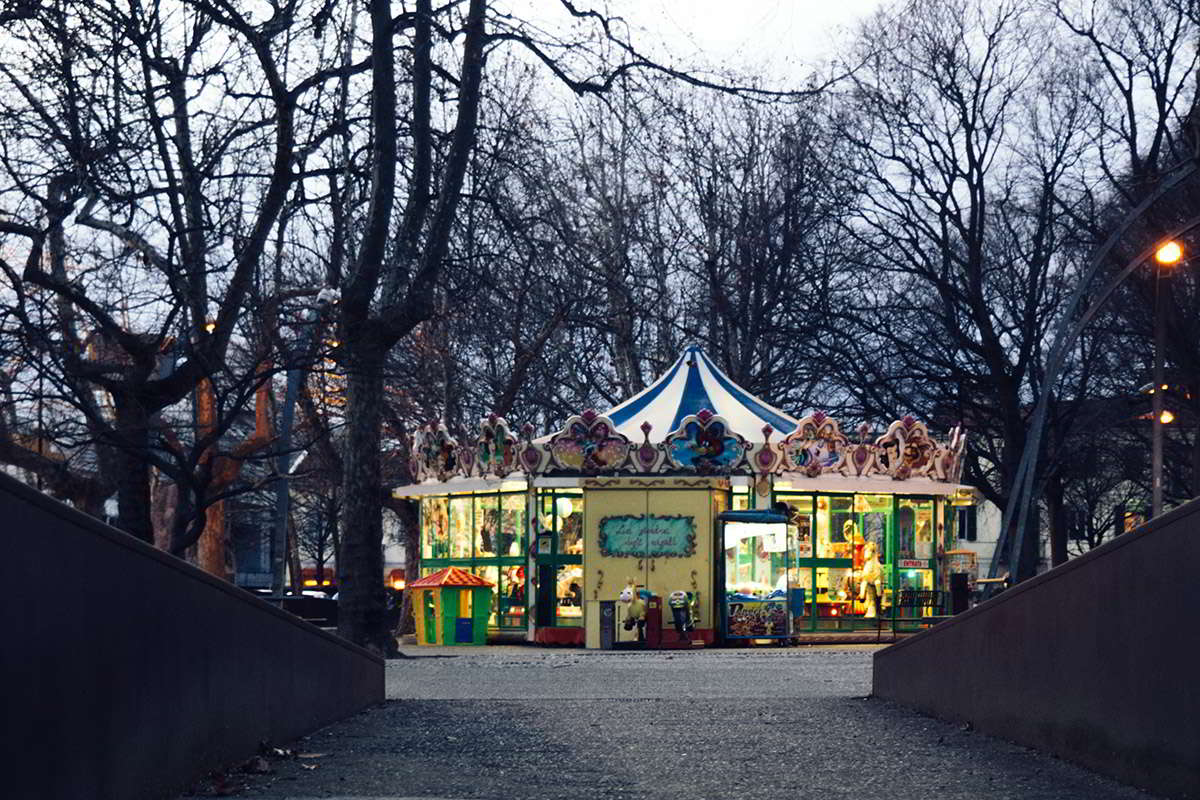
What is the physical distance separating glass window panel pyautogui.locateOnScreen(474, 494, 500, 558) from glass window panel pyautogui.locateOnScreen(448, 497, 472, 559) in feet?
1.09

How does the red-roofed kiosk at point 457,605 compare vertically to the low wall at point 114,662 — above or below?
below

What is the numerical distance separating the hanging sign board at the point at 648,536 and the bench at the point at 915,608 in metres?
4.42

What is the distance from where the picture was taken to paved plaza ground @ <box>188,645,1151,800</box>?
925 cm

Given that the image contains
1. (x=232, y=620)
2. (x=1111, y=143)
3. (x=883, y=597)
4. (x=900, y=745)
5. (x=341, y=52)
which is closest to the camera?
(x=232, y=620)

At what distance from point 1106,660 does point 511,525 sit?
1078 inches

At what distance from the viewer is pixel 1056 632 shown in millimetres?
10336

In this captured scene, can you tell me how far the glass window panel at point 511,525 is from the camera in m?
36.1

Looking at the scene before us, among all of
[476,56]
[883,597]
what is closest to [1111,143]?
[883,597]

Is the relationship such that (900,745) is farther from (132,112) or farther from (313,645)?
(132,112)

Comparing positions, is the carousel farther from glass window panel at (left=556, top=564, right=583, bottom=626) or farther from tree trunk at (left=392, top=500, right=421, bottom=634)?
tree trunk at (left=392, top=500, right=421, bottom=634)

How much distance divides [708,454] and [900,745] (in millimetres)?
22080

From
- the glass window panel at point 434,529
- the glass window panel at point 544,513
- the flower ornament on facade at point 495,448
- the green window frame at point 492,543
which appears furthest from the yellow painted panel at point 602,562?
the glass window panel at point 434,529

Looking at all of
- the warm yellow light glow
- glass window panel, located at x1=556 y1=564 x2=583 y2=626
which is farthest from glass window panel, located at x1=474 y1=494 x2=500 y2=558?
the warm yellow light glow

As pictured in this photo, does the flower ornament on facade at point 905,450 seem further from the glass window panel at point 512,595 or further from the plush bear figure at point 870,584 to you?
the glass window panel at point 512,595
